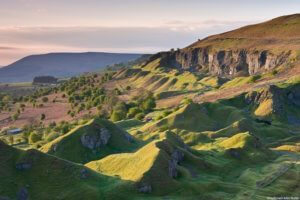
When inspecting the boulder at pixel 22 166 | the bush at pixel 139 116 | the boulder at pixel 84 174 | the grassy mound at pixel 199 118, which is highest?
the boulder at pixel 22 166

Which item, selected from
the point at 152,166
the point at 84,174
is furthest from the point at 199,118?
the point at 84,174

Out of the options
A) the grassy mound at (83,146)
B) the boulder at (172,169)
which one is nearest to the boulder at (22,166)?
the boulder at (172,169)

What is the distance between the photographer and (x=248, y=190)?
88.9 m

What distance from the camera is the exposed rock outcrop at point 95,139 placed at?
112 meters

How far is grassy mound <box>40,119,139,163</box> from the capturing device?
11031 centimetres

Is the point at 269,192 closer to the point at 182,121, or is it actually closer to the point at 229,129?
the point at 229,129

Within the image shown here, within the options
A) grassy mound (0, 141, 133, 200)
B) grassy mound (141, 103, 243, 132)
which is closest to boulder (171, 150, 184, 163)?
grassy mound (0, 141, 133, 200)

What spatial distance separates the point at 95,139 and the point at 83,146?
11.3 feet

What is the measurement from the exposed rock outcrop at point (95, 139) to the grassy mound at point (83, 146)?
0.56m

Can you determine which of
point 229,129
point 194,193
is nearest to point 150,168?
point 194,193

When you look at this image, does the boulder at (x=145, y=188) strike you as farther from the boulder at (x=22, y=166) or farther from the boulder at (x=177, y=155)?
the boulder at (x=22, y=166)

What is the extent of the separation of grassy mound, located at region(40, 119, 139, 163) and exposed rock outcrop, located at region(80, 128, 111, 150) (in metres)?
0.56

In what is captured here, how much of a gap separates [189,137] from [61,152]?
44.6 m

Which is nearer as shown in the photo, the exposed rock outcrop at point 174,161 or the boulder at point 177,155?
the exposed rock outcrop at point 174,161
